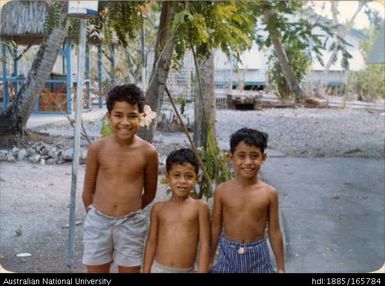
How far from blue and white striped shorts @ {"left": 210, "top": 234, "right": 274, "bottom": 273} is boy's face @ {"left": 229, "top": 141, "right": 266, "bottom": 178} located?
0.29 metres

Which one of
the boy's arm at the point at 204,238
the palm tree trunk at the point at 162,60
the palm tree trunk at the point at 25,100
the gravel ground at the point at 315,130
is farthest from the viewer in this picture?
the gravel ground at the point at 315,130

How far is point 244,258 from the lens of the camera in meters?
2.06

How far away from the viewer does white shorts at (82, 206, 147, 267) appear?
2.22 meters

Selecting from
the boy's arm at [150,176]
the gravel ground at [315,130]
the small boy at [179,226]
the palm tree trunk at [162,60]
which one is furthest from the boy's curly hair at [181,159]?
the gravel ground at [315,130]

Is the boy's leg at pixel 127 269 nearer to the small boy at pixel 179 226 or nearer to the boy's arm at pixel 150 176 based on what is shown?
the small boy at pixel 179 226

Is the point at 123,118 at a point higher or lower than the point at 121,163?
higher

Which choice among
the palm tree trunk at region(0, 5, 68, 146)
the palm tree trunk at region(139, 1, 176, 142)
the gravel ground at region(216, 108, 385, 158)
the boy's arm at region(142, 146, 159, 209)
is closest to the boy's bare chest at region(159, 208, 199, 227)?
the boy's arm at region(142, 146, 159, 209)

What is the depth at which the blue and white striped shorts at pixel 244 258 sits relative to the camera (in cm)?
206

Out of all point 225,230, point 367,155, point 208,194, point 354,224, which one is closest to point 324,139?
point 367,155

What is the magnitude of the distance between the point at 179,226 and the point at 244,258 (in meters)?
0.30

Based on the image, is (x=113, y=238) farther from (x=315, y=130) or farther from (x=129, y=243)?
(x=315, y=130)

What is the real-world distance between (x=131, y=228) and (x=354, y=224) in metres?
2.55

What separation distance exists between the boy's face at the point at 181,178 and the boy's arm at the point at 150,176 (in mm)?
169

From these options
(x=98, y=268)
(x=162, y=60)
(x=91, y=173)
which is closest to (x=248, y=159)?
(x=91, y=173)
